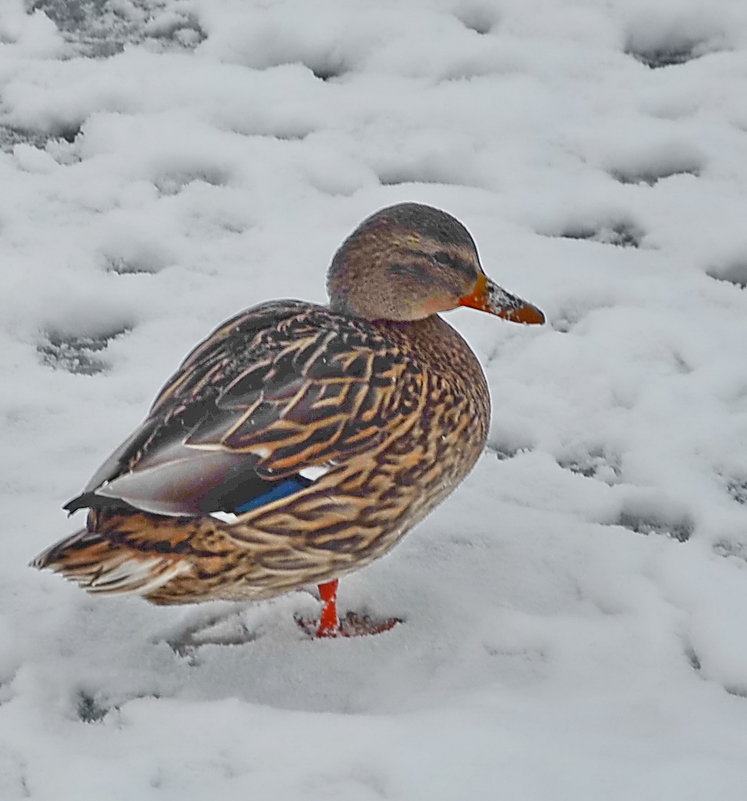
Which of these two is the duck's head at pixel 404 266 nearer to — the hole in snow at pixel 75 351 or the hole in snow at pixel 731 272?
the hole in snow at pixel 75 351

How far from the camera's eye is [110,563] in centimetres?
258

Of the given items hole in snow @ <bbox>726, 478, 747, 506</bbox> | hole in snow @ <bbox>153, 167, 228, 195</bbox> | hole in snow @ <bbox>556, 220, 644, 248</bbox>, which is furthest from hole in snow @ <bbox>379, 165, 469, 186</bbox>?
hole in snow @ <bbox>726, 478, 747, 506</bbox>

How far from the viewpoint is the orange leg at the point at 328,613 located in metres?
2.90

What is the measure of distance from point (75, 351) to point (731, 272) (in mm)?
1951

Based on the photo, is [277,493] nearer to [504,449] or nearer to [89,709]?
[89,709]

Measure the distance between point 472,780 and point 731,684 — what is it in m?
0.64

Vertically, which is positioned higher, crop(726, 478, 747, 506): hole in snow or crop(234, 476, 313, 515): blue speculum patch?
crop(234, 476, 313, 515): blue speculum patch

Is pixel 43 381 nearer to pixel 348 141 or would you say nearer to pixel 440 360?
pixel 440 360

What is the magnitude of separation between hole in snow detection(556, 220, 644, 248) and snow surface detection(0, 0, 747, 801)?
0.06ft

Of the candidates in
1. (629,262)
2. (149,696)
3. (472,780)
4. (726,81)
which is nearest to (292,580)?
(149,696)

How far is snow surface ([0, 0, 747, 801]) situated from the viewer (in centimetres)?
254

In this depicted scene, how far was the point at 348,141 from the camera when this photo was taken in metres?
4.68

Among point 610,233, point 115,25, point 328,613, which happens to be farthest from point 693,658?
point 115,25

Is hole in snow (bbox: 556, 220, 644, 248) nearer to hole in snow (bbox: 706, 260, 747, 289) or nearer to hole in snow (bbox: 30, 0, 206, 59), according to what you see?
hole in snow (bbox: 706, 260, 747, 289)
